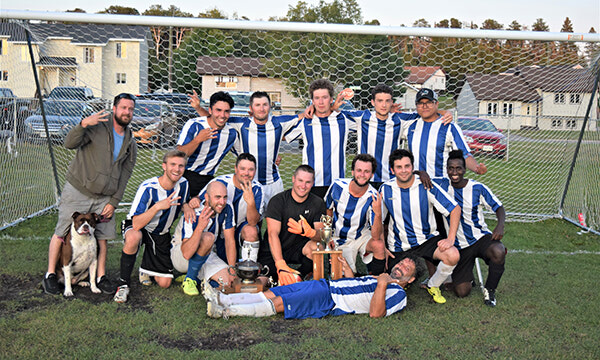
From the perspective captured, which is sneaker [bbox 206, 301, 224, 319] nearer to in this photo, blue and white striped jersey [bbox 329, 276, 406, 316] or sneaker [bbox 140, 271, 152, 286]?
blue and white striped jersey [bbox 329, 276, 406, 316]

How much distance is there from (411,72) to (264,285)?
4271 mm

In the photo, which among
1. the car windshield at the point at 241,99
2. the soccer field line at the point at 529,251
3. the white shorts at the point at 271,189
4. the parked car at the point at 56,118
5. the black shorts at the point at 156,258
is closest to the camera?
the black shorts at the point at 156,258

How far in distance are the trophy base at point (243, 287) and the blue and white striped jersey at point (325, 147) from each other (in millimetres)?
1273

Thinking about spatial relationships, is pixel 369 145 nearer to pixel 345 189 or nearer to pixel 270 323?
pixel 345 189

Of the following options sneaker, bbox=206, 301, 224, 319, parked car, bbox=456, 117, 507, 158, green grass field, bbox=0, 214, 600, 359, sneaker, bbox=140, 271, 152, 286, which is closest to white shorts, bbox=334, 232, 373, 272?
green grass field, bbox=0, 214, 600, 359

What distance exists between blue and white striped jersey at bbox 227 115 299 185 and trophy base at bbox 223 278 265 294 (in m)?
1.20

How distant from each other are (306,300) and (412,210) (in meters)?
1.15

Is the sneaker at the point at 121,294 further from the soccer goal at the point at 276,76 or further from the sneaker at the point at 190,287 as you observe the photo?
the soccer goal at the point at 276,76

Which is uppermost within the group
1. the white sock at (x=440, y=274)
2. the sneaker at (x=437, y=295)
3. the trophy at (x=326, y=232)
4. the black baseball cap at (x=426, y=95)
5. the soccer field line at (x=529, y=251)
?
the black baseball cap at (x=426, y=95)

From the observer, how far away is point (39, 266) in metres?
4.58

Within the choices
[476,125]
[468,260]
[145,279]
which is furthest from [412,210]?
[476,125]

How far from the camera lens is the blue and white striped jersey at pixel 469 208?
4.16m

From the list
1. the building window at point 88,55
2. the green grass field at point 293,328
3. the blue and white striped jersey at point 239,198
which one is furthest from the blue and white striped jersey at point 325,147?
the building window at point 88,55

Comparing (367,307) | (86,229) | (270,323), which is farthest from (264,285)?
(86,229)
